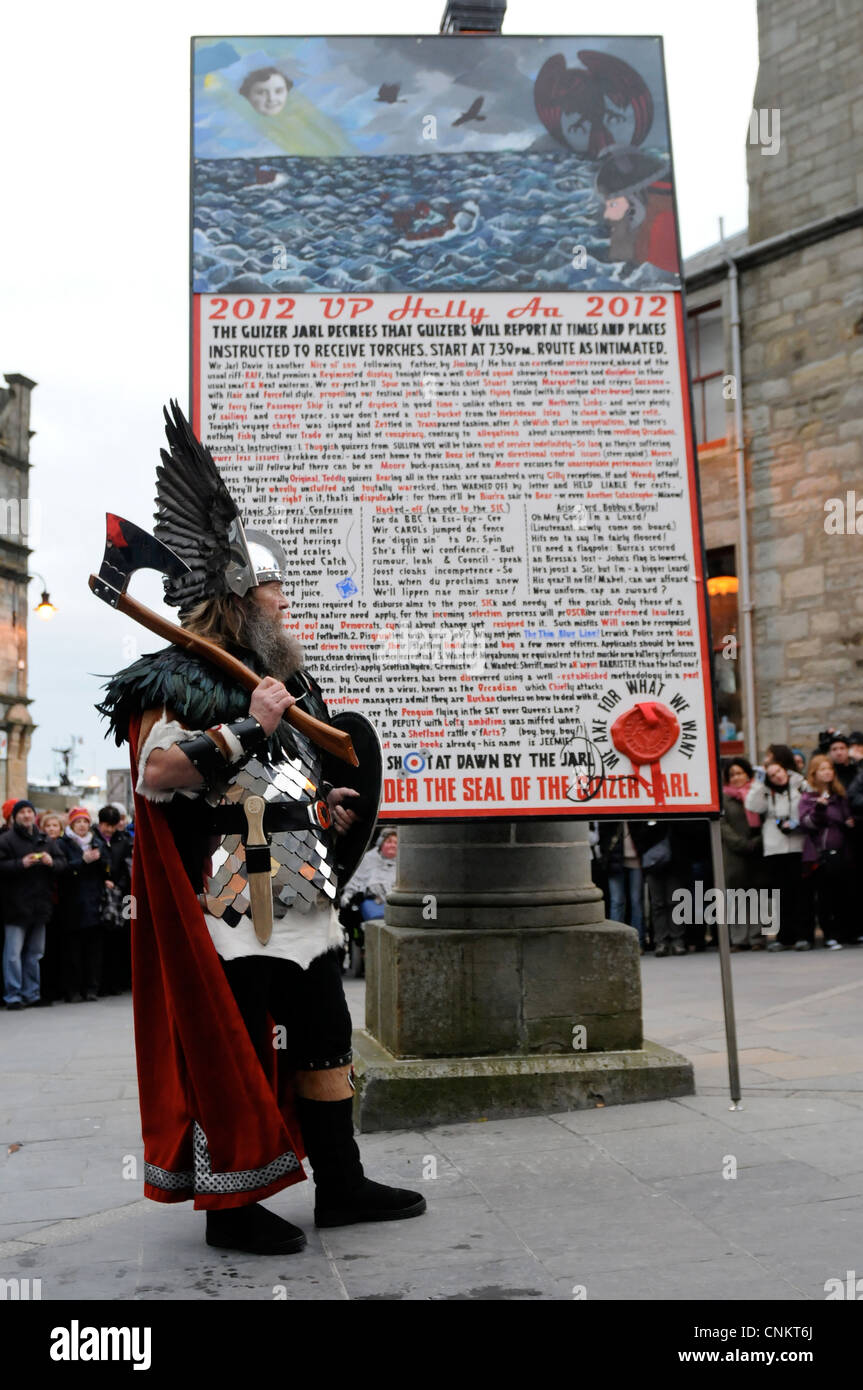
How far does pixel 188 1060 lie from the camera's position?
368 cm

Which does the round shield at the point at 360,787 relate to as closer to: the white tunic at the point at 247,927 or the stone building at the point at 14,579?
the white tunic at the point at 247,927

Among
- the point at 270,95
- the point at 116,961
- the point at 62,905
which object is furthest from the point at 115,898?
the point at 270,95

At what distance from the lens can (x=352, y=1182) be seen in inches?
153

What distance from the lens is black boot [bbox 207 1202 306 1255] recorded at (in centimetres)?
364

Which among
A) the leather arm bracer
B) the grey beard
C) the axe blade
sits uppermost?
the axe blade

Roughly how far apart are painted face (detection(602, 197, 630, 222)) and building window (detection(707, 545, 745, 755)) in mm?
11860

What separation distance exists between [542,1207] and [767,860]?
875cm

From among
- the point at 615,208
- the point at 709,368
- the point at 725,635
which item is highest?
the point at 709,368

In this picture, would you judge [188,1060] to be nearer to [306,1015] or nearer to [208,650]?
[306,1015]

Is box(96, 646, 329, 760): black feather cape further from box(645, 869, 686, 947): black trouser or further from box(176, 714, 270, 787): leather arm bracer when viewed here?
box(645, 869, 686, 947): black trouser

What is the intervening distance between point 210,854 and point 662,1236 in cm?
161

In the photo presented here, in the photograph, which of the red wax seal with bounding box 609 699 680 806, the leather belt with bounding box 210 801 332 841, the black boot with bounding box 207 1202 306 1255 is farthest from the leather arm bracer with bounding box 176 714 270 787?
the red wax seal with bounding box 609 699 680 806
